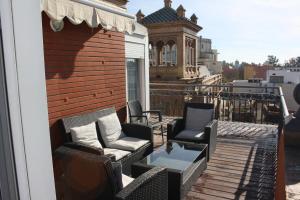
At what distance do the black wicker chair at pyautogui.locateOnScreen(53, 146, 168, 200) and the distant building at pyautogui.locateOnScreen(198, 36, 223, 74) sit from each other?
98.9ft

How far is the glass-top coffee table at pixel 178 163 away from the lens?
301 centimetres

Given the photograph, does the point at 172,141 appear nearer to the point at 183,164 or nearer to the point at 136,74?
the point at 183,164

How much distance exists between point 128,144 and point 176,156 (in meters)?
0.75

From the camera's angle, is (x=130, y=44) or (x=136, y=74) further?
(x=136, y=74)

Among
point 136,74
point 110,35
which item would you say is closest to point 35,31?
point 110,35

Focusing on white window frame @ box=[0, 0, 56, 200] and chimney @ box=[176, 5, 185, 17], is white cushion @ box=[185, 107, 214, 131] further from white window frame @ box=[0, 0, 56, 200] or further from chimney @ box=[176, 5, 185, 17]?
chimney @ box=[176, 5, 185, 17]

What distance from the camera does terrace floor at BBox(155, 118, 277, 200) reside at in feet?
11.1

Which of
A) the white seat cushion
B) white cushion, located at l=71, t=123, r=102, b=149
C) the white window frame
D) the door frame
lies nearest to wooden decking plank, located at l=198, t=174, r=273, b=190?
the white seat cushion

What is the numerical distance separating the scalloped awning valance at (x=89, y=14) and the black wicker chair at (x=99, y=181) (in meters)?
1.57

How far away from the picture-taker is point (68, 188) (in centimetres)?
294

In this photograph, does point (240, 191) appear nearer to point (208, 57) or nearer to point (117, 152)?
point (117, 152)

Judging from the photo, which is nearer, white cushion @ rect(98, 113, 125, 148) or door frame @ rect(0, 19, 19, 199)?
door frame @ rect(0, 19, 19, 199)

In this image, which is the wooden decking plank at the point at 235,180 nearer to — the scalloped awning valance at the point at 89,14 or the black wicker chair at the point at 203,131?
the black wicker chair at the point at 203,131

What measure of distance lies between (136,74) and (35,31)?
6.08 metres
